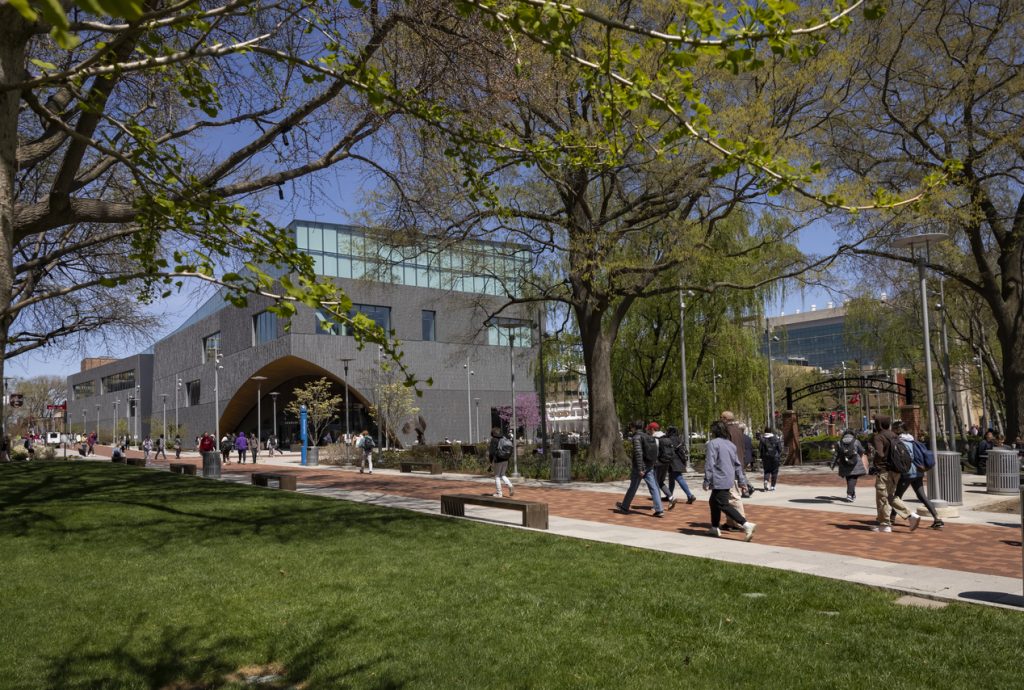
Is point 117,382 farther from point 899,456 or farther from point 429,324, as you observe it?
point 899,456

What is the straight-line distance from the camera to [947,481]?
1489cm

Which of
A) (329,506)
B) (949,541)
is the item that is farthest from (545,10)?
(329,506)

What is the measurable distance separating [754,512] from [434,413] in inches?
1868

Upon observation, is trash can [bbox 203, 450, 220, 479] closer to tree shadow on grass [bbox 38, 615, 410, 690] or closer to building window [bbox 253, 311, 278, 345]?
tree shadow on grass [bbox 38, 615, 410, 690]

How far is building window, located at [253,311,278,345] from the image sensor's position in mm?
59688

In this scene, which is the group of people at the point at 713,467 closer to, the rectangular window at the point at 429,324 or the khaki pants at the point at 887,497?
the khaki pants at the point at 887,497

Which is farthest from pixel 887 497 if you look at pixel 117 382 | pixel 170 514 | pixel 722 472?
pixel 117 382

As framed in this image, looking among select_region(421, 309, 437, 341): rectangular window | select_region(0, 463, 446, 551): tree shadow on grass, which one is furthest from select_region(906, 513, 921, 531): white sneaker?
select_region(421, 309, 437, 341): rectangular window

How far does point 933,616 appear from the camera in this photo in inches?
254

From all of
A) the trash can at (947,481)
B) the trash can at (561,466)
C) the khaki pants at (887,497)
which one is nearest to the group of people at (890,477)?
the khaki pants at (887,497)

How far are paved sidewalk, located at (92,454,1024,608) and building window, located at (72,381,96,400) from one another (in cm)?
9849

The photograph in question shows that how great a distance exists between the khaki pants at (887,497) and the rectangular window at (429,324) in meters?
51.1

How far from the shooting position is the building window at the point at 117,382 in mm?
93375

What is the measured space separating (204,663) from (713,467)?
306 inches
